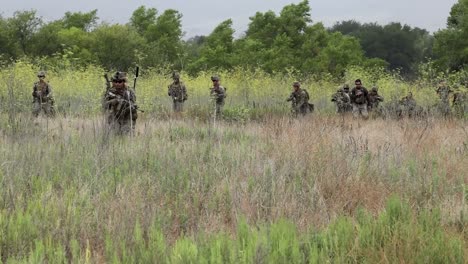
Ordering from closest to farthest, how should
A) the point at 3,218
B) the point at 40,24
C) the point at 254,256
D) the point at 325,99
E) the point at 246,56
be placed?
the point at 254,256, the point at 3,218, the point at 325,99, the point at 246,56, the point at 40,24

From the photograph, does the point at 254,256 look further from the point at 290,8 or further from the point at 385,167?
the point at 290,8

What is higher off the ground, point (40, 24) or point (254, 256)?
point (40, 24)

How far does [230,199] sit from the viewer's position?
470 centimetres

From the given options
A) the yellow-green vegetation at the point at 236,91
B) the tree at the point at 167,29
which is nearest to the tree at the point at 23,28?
the tree at the point at 167,29

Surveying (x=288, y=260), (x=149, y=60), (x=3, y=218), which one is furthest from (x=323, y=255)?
(x=149, y=60)

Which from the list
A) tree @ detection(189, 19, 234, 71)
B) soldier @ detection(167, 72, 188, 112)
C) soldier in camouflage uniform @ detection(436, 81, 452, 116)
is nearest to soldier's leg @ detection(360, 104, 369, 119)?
soldier in camouflage uniform @ detection(436, 81, 452, 116)

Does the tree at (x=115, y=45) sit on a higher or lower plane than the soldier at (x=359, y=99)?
higher

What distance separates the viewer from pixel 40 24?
4144 centimetres

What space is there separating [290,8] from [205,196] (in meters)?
39.0

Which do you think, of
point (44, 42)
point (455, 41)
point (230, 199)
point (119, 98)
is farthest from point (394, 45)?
point (230, 199)

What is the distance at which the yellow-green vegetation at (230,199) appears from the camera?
324cm

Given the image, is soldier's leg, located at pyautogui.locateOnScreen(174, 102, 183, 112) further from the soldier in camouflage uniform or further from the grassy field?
the grassy field

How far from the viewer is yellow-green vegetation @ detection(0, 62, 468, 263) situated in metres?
3.24

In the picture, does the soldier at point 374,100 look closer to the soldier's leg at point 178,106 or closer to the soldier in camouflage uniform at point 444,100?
the soldier in camouflage uniform at point 444,100
